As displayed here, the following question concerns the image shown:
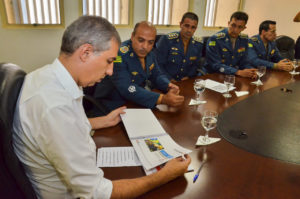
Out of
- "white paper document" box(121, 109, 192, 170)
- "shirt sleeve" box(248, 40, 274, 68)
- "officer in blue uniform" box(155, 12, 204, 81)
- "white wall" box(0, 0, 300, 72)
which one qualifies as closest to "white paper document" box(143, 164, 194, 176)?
"white paper document" box(121, 109, 192, 170)

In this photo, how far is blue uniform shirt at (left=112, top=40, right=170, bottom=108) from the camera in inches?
61.4

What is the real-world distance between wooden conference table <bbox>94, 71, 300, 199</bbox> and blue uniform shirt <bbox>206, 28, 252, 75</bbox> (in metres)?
1.84

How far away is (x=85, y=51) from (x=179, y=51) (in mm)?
2126

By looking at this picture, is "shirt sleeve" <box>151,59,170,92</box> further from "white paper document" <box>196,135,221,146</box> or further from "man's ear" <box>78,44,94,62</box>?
"man's ear" <box>78,44,94,62</box>

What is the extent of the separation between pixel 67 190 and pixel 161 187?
0.37m

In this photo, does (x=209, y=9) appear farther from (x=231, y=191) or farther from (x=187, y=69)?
(x=231, y=191)

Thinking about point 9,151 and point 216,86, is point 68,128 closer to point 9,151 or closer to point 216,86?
point 9,151

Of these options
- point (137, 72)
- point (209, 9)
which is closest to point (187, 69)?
point (137, 72)

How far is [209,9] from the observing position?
5.30 meters

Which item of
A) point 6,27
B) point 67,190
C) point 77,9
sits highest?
point 77,9

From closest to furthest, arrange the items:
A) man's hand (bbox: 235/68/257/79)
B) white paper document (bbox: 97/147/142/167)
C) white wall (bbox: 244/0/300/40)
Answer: white paper document (bbox: 97/147/142/167)
man's hand (bbox: 235/68/257/79)
white wall (bbox: 244/0/300/40)

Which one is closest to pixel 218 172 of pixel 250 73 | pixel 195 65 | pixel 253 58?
pixel 250 73

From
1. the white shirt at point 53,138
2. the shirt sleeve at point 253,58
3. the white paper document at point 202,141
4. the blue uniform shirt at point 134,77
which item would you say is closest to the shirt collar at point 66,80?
the white shirt at point 53,138

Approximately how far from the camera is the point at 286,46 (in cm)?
414
